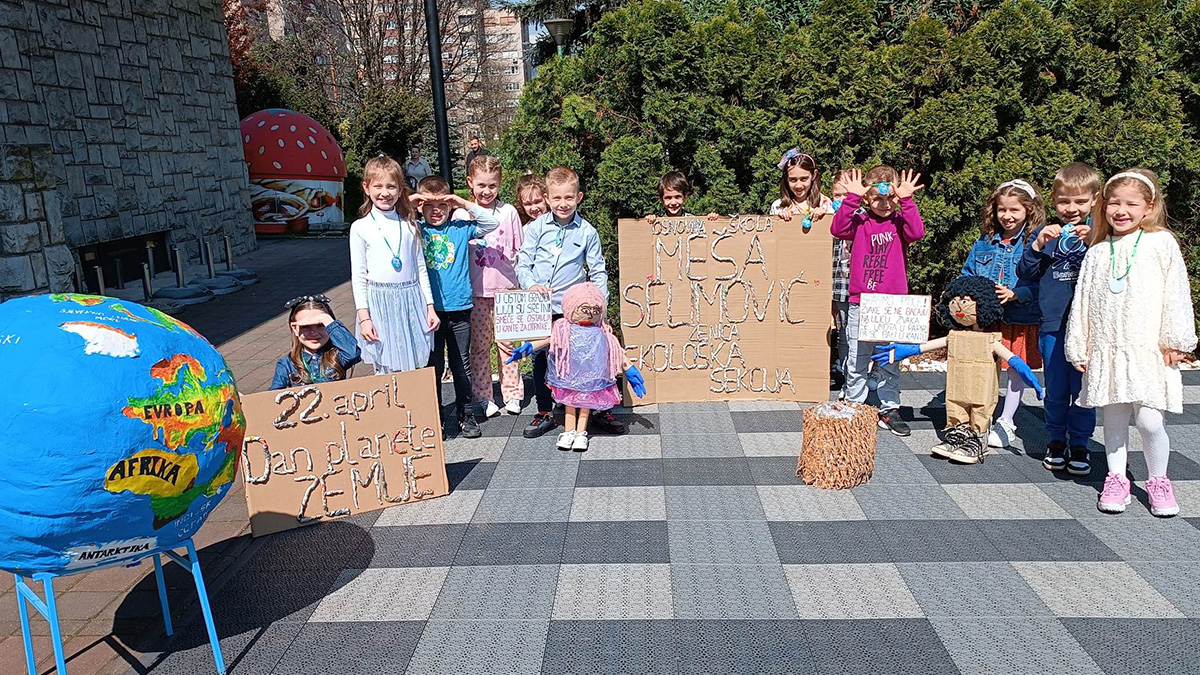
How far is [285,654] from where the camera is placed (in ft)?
11.5

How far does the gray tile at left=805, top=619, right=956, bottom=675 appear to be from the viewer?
327 cm

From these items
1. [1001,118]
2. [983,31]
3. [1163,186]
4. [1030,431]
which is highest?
[983,31]

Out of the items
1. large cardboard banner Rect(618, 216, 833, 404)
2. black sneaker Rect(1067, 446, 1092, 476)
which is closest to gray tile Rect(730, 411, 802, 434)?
large cardboard banner Rect(618, 216, 833, 404)

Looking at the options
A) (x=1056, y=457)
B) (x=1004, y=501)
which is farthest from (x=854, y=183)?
(x=1004, y=501)

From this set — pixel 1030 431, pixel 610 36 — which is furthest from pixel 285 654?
pixel 610 36

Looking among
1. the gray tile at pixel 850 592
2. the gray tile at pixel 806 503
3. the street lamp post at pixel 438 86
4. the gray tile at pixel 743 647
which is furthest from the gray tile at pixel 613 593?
the street lamp post at pixel 438 86

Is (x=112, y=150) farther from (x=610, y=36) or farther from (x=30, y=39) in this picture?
(x=610, y=36)

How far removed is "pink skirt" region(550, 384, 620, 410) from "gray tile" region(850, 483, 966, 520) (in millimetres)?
1557

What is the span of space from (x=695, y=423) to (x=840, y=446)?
1430mm

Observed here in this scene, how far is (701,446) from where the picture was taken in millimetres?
5742

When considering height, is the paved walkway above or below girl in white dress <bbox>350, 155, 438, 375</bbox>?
below

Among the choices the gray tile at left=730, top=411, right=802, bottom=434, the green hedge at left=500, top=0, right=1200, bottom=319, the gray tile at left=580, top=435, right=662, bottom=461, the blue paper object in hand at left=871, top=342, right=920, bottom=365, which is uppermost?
the green hedge at left=500, top=0, right=1200, bottom=319

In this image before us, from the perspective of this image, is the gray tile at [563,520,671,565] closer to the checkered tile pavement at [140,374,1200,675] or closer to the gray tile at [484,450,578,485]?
the checkered tile pavement at [140,374,1200,675]

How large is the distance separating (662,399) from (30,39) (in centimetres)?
958
